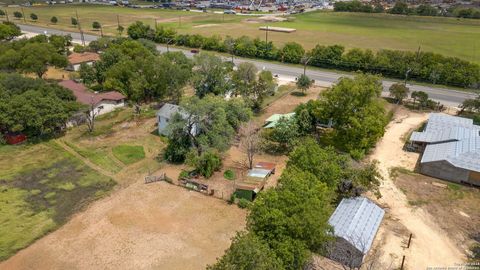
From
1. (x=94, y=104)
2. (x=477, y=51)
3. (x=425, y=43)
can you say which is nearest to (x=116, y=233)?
(x=94, y=104)

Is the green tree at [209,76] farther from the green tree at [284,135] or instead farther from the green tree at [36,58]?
the green tree at [36,58]

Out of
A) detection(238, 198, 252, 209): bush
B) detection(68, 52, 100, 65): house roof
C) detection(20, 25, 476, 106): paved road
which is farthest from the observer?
detection(68, 52, 100, 65): house roof

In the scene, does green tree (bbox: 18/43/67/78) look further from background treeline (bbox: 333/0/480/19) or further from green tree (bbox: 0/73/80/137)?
background treeline (bbox: 333/0/480/19)

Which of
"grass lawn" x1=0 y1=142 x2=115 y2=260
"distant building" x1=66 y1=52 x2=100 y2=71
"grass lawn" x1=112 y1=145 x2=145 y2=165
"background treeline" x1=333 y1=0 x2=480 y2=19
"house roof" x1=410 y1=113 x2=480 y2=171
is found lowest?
"grass lawn" x1=0 y1=142 x2=115 y2=260

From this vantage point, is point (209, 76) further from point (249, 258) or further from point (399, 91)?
point (249, 258)

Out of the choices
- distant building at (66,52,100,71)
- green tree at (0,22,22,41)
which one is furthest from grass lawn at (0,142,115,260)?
green tree at (0,22,22,41)

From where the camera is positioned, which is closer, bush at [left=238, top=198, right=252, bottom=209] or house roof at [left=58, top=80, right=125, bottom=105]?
bush at [left=238, top=198, right=252, bottom=209]
